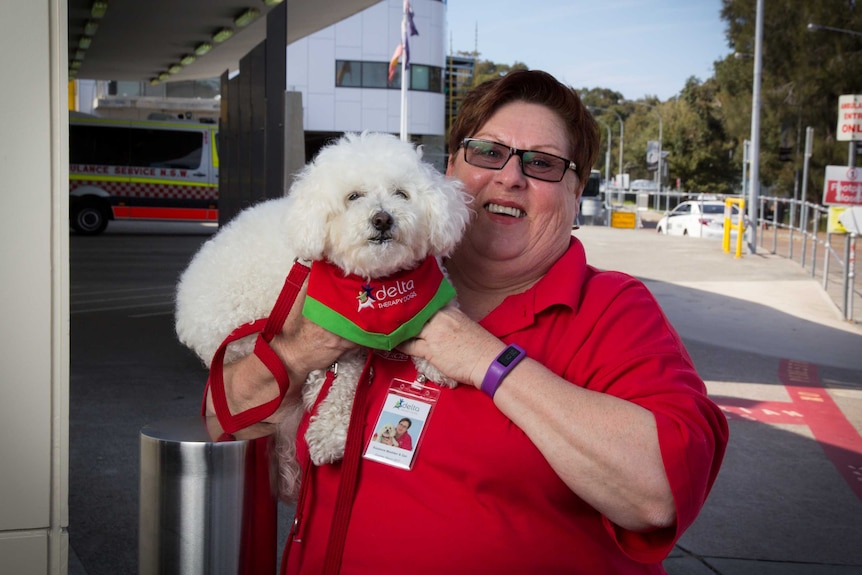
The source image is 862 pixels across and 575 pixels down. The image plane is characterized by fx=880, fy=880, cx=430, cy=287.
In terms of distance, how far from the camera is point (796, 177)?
119 feet

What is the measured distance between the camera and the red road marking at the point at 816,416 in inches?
212

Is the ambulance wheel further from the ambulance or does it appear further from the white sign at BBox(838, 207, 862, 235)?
the white sign at BBox(838, 207, 862, 235)

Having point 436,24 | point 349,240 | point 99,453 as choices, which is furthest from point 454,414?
point 436,24

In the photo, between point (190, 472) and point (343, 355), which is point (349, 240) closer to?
point (343, 355)

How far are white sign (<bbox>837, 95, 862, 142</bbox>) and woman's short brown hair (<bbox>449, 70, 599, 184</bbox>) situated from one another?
11.3 metres

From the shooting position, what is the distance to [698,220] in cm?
2638

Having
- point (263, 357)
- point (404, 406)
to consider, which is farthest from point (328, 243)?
point (404, 406)

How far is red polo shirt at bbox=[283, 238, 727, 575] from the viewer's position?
6.26 ft

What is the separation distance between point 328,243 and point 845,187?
10577 mm

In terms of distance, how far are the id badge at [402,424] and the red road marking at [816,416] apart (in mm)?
3732

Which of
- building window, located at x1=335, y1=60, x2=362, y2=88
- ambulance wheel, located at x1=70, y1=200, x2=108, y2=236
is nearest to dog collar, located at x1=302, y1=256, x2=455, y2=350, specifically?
ambulance wheel, located at x1=70, y1=200, x2=108, y2=236

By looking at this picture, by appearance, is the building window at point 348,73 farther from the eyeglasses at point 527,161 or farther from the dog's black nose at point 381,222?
the dog's black nose at point 381,222

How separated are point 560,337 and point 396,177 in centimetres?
55

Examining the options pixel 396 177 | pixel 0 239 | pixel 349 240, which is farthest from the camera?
pixel 396 177
